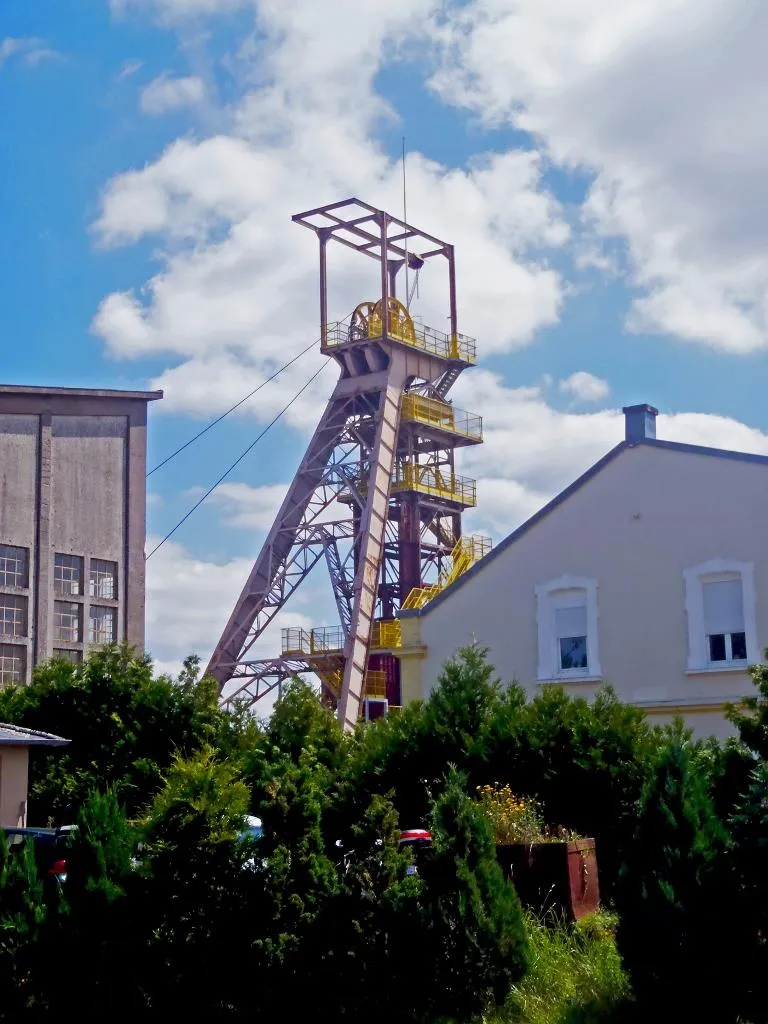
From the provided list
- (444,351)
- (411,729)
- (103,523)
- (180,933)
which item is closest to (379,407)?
(444,351)

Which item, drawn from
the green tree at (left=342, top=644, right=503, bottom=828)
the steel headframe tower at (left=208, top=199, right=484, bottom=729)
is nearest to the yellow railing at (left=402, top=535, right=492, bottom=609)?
the steel headframe tower at (left=208, top=199, right=484, bottom=729)

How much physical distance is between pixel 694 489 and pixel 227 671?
29272 millimetres

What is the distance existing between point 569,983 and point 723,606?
1412 cm

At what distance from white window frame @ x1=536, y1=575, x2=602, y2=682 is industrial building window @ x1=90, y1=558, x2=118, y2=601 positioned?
12209 mm

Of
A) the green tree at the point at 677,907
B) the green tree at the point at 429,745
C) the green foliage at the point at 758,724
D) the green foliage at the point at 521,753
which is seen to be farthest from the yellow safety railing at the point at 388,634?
the green tree at the point at 677,907

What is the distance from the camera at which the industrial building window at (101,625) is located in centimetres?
3269

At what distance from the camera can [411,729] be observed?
57.4 ft

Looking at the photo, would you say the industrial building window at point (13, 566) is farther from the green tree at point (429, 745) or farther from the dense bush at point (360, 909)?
the dense bush at point (360, 909)

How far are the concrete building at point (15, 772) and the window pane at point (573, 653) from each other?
996 cm

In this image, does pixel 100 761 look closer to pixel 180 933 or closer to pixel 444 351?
pixel 180 933

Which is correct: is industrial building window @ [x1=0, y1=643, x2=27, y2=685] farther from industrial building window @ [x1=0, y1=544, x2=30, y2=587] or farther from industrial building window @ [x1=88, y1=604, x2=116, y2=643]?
industrial building window @ [x1=88, y1=604, x2=116, y2=643]

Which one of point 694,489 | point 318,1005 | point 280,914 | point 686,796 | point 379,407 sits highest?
point 379,407

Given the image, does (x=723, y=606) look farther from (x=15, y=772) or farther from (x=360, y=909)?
(x=360, y=909)

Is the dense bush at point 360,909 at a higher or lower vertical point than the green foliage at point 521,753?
lower
